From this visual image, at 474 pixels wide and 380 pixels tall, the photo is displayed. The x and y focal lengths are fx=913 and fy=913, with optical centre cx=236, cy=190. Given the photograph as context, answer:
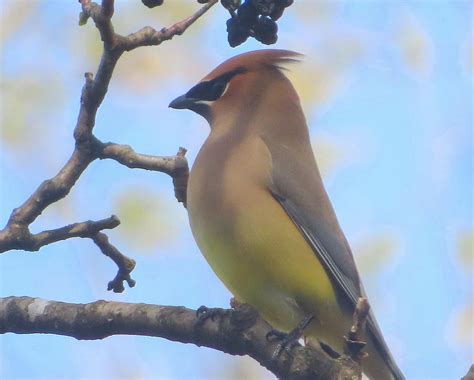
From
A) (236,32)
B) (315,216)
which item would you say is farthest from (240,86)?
(236,32)

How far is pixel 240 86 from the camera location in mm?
4520

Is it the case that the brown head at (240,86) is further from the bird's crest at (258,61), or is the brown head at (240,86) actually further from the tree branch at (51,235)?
the tree branch at (51,235)

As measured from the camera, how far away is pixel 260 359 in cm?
285

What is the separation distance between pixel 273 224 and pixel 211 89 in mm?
1056

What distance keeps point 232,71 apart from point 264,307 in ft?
4.58

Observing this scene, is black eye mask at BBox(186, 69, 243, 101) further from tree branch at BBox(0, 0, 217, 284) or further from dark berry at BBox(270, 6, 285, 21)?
dark berry at BBox(270, 6, 285, 21)

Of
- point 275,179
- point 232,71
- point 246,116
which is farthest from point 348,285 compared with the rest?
point 232,71

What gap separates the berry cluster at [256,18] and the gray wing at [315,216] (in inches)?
50.2

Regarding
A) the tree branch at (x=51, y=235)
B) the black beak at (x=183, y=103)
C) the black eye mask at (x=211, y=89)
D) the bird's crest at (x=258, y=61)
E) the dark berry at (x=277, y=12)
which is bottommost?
the tree branch at (x=51, y=235)

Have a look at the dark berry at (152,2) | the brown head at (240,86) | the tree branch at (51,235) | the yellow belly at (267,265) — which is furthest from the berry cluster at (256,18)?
the brown head at (240,86)

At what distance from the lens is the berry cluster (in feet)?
8.84

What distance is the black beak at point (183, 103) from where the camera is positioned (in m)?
4.46

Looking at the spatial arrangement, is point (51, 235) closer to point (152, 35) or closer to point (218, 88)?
point (152, 35)

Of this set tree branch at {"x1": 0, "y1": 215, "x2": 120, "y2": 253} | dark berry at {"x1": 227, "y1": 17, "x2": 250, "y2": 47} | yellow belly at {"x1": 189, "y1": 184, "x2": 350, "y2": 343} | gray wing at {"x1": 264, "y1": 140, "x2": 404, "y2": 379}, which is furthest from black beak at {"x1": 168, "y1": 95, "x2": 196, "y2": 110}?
dark berry at {"x1": 227, "y1": 17, "x2": 250, "y2": 47}
